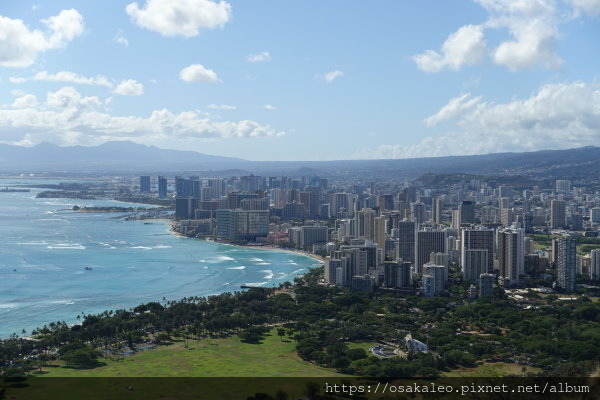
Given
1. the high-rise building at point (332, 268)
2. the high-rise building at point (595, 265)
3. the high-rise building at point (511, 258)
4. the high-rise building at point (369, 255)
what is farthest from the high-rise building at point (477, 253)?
the high-rise building at point (332, 268)

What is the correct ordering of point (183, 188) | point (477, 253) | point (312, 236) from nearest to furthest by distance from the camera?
1. point (477, 253)
2. point (312, 236)
3. point (183, 188)

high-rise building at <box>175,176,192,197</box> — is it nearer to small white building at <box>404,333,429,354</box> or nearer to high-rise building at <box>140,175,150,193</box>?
high-rise building at <box>140,175,150,193</box>

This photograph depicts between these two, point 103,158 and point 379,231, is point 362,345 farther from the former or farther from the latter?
point 103,158

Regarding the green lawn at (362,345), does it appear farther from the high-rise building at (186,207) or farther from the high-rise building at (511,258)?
the high-rise building at (186,207)

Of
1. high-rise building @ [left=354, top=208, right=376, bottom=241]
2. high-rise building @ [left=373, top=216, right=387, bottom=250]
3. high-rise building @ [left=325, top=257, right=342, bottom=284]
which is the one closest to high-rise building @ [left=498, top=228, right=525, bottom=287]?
high-rise building @ [left=325, top=257, right=342, bottom=284]

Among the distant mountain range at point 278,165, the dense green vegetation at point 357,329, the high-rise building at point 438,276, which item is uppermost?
the distant mountain range at point 278,165

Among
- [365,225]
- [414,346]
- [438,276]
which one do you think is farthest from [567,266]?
[365,225]
